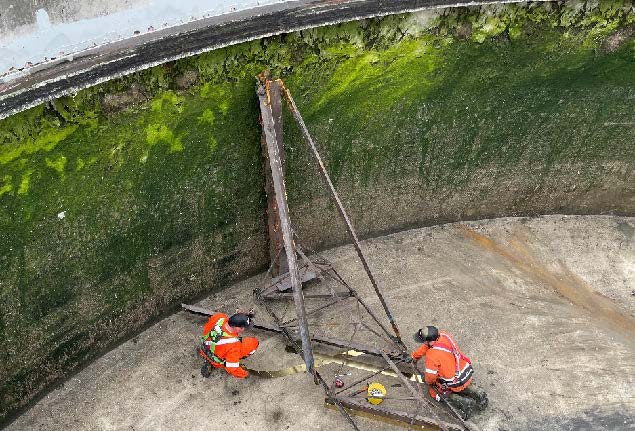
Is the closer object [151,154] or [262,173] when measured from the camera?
[151,154]

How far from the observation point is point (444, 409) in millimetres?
8406

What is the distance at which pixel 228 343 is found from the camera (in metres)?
8.08

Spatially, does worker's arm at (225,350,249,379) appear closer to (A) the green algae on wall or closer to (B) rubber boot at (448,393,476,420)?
(A) the green algae on wall

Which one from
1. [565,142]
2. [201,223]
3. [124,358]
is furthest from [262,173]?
[565,142]

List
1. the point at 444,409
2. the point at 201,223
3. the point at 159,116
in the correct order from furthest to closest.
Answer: the point at 201,223
the point at 444,409
the point at 159,116

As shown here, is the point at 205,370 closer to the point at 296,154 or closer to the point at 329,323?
the point at 329,323

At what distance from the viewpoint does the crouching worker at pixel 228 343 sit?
26.2 ft

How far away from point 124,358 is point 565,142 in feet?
23.8

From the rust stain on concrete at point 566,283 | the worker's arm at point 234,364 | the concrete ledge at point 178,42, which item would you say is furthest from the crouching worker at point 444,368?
the concrete ledge at point 178,42

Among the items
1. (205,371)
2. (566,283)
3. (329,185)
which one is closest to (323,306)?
(205,371)

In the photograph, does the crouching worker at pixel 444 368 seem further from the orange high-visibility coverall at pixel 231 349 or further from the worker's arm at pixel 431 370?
the orange high-visibility coverall at pixel 231 349

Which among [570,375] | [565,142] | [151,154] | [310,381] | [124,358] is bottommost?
[570,375]

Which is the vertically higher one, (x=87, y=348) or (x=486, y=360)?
(x=87, y=348)

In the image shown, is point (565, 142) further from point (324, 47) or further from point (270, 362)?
point (270, 362)
